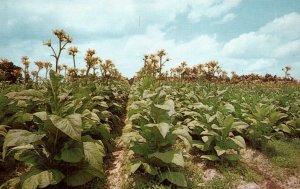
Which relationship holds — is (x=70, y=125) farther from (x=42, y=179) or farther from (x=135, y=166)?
(x=135, y=166)

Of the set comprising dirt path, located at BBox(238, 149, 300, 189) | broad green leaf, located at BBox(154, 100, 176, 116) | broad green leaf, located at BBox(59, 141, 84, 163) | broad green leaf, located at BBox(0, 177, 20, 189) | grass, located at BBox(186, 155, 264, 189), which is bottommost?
dirt path, located at BBox(238, 149, 300, 189)

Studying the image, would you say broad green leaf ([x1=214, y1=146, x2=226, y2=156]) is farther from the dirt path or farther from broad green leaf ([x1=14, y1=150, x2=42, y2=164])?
broad green leaf ([x1=14, y1=150, x2=42, y2=164])

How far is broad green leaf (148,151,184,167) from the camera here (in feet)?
11.4

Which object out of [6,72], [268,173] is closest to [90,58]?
[6,72]

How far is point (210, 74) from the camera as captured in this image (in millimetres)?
12102

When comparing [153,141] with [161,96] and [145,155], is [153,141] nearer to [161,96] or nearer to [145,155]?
[145,155]

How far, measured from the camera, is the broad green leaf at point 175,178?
11.5 ft

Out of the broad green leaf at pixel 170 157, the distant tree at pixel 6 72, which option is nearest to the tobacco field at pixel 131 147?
the broad green leaf at pixel 170 157

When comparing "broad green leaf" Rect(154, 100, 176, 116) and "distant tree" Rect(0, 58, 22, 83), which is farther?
"distant tree" Rect(0, 58, 22, 83)

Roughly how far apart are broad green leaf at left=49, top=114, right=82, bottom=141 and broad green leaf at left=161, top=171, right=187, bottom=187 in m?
1.40

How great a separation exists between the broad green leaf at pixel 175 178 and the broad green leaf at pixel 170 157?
25 centimetres

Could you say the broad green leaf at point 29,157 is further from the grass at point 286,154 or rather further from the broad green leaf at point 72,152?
the grass at point 286,154

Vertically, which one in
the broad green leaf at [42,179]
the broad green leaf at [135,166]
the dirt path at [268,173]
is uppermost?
the broad green leaf at [42,179]

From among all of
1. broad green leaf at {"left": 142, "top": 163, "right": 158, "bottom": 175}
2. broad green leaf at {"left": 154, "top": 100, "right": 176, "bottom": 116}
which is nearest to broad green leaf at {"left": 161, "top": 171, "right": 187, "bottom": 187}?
broad green leaf at {"left": 142, "top": 163, "right": 158, "bottom": 175}
